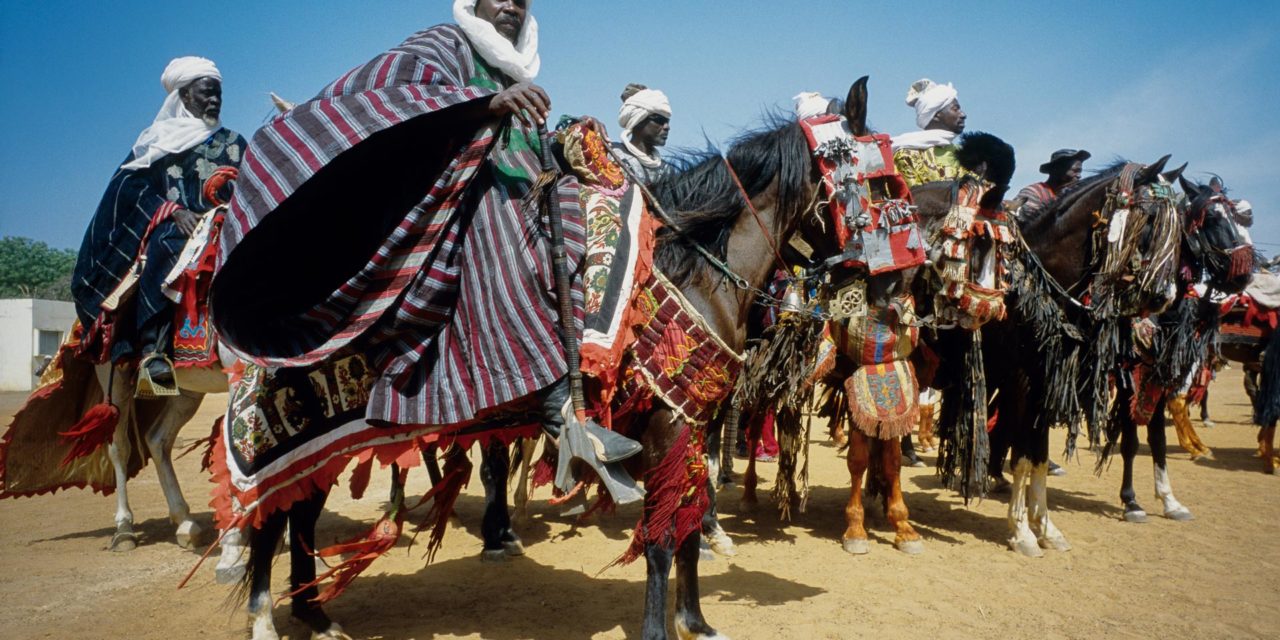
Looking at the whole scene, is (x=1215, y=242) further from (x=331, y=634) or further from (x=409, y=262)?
(x=331, y=634)

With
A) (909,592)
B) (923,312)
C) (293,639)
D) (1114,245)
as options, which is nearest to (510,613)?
(293,639)

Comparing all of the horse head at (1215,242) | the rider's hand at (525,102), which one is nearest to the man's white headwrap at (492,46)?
the rider's hand at (525,102)

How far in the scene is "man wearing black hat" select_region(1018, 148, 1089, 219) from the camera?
646 centimetres

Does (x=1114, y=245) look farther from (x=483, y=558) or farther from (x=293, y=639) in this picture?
(x=293, y=639)

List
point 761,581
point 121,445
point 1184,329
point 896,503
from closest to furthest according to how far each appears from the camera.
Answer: point 761,581 → point 896,503 → point 121,445 → point 1184,329

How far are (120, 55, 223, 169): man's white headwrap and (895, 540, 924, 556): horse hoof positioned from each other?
592cm

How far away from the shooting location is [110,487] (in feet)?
20.0

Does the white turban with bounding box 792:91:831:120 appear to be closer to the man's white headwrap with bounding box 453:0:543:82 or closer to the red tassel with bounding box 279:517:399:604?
the man's white headwrap with bounding box 453:0:543:82

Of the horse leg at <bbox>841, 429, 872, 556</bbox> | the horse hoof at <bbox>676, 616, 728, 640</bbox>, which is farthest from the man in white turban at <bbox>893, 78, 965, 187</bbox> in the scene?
the horse hoof at <bbox>676, 616, 728, 640</bbox>

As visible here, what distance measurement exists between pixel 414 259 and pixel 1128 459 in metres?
6.59

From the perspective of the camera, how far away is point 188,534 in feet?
17.9

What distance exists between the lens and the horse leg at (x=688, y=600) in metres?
3.34

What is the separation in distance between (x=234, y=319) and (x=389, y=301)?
1.87 feet

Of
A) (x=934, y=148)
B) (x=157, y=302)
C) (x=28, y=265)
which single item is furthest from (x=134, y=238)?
(x=28, y=265)
